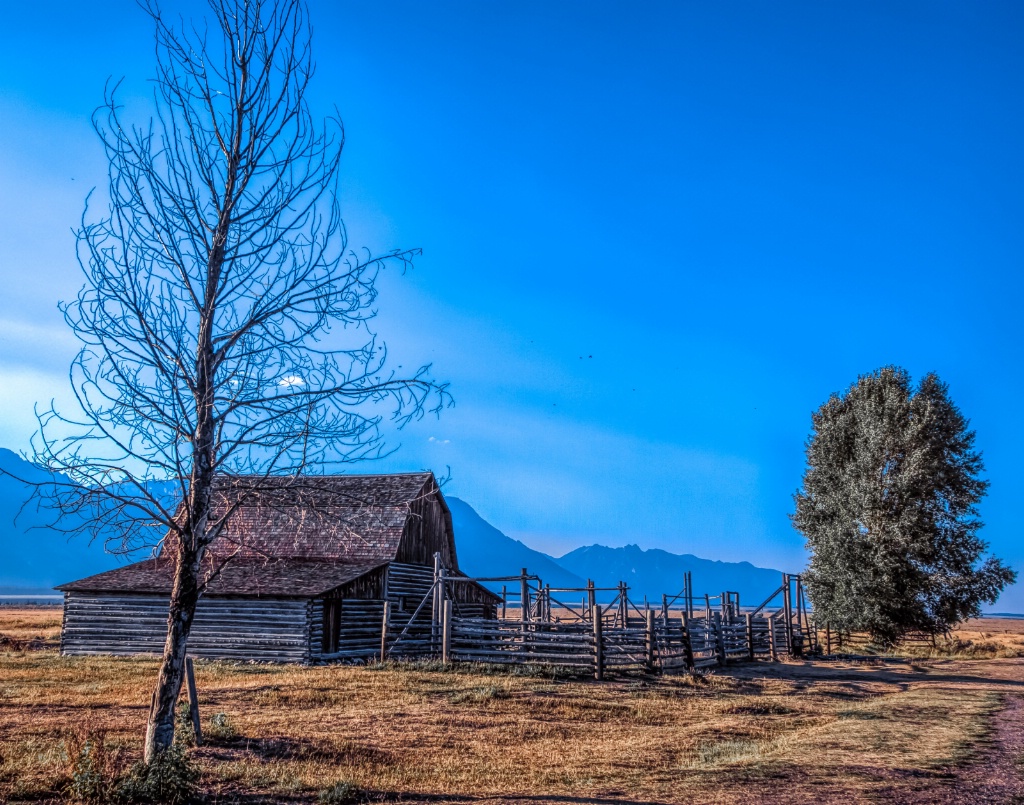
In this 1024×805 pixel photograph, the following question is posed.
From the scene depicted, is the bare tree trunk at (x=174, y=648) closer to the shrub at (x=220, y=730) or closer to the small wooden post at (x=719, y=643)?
the shrub at (x=220, y=730)

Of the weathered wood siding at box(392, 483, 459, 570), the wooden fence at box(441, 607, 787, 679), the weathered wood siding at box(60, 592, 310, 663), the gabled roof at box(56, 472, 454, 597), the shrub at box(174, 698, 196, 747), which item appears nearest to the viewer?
the shrub at box(174, 698, 196, 747)

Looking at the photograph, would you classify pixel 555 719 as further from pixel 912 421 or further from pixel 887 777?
pixel 912 421

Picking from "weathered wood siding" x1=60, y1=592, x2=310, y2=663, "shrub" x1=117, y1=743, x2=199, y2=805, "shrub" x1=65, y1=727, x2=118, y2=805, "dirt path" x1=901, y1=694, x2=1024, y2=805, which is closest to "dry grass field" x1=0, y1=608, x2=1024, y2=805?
"dirt path" x1=901, y1=694, x2=1024, y2=805

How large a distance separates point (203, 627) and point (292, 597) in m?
3.90

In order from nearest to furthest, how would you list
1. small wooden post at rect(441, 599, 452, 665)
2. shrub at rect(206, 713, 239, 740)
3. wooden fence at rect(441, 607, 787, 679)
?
shrub at rect(206, 713, 239, 740), wooden fence at rect(441, 607, 787, 679), small wooden post at rect(441, 599, 452, 665)

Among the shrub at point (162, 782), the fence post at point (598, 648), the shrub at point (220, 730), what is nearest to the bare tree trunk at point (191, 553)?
the shrub at point (162, 782)

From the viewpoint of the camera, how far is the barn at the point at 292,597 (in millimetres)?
26703

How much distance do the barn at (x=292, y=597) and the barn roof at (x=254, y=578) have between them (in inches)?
1.7

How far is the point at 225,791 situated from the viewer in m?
9.00

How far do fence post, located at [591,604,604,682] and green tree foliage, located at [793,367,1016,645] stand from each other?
1538 cm

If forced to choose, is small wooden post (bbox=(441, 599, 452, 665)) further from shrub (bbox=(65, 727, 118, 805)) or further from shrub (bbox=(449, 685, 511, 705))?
shrub (bbox=(65, 727, 118, 805))

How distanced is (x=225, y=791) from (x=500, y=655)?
1554 centimetres

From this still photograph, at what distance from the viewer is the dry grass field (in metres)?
9.26

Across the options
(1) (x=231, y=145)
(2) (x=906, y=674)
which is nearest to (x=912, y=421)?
(2) (x=906, y=674)
